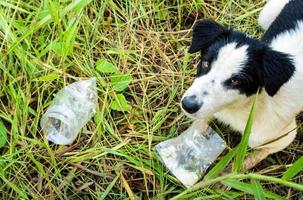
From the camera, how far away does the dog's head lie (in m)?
2.28

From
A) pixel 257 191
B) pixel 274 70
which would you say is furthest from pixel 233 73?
pixel 257 191

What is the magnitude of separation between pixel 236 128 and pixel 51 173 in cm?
90

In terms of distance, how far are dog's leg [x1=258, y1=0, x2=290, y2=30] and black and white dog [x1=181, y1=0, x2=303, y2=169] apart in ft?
0.58

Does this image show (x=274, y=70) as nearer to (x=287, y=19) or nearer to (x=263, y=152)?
(x=287, y=19)

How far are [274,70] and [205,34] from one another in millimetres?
336

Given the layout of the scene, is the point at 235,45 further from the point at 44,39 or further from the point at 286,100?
the point at 44,39

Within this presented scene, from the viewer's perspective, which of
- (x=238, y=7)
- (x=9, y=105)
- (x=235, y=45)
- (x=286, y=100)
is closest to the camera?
(x=235, y=45)

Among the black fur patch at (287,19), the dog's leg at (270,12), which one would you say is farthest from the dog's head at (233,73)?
the dog's leg at (270,12)

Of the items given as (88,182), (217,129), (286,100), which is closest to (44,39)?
(88,182)

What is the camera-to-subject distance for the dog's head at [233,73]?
228cm

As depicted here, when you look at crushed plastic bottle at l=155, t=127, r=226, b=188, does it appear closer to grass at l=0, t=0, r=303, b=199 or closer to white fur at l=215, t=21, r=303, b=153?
grass at l=0, t=0, r=303, b=199

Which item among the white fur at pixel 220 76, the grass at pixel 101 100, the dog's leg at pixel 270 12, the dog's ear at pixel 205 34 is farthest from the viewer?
the dog's leg at pixel 270 12

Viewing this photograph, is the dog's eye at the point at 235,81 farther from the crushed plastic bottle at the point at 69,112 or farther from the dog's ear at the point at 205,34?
the crushed plastic bottle at the point at 69,112

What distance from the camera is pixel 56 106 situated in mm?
2807
